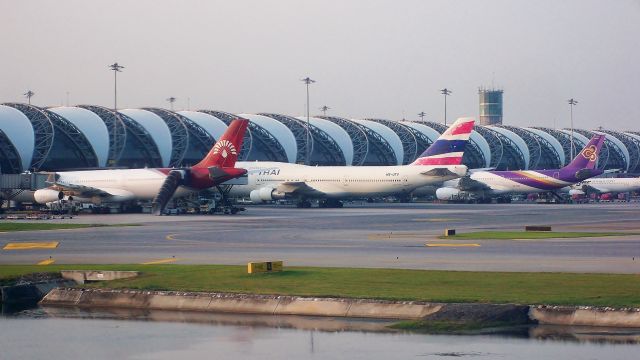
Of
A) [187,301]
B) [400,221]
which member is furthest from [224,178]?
[187,301]

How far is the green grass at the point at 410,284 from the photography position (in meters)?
Answer: 26.7

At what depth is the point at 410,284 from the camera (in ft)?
98.2

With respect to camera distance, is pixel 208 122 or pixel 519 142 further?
pixel 519 142

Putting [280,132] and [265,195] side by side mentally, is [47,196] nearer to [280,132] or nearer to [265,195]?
[265,195]

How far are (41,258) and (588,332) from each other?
2636cm

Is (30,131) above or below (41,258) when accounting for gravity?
above

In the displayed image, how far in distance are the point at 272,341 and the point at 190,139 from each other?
12323 centimetres

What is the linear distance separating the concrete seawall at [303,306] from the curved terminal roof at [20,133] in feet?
303

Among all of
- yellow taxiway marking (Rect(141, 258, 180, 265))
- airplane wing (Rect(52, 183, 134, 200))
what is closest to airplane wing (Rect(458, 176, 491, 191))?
airplane wing (Rect(52, 183, 134, 200))

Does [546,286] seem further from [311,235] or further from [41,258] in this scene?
[311,235]

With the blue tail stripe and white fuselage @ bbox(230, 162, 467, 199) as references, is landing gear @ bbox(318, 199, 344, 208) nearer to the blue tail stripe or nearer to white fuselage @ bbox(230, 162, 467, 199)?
white fuselage @ bbox(230, 162, 467, 199)

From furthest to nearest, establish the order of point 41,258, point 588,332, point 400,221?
point 400,221, point 41,258, point 588,332

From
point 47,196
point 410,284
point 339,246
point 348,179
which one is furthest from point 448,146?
point 410,284

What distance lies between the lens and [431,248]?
4547cm
